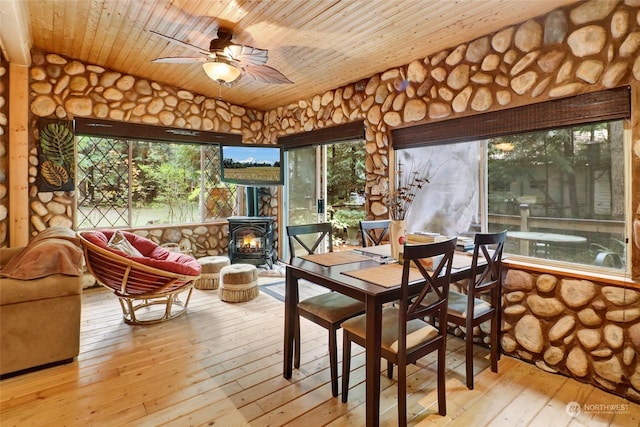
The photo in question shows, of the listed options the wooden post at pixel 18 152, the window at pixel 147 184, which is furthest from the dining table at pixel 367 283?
the window at pixel 147 184

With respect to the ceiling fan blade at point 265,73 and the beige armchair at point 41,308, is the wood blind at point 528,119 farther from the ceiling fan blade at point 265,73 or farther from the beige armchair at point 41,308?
the beige armchair at point 41,308

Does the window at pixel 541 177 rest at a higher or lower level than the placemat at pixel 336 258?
higher

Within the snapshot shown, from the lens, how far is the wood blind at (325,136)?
13.5 ft

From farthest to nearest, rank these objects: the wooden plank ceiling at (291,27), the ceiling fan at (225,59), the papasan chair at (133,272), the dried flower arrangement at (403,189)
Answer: the dried flower arrangement at (403,189)
the papasan chair at (133,272)
the ceiling fan at (225,59)
the wooden plank ceiling at (291,27)

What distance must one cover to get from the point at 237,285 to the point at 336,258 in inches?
68.5

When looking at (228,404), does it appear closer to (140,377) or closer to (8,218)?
(140,377)

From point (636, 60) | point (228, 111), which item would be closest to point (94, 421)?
point (636, 60)

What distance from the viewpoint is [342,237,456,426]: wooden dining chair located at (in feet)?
5.70

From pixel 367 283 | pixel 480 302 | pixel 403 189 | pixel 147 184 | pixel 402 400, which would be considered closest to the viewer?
pixel 402 400

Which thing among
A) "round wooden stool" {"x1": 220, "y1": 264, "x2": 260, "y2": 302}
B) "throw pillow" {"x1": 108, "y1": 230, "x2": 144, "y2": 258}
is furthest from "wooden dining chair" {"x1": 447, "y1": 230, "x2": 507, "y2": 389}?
"throw pillow" {"x1": 108, "y1": 230, "x2": 144, "y2": 258}

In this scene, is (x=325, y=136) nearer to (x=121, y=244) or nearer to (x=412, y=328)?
(x=121, y=244)

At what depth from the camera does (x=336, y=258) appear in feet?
→ 8.29

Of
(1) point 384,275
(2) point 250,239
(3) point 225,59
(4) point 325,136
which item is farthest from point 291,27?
(2) point 250,239

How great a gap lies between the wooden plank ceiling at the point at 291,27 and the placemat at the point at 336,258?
1919mm
